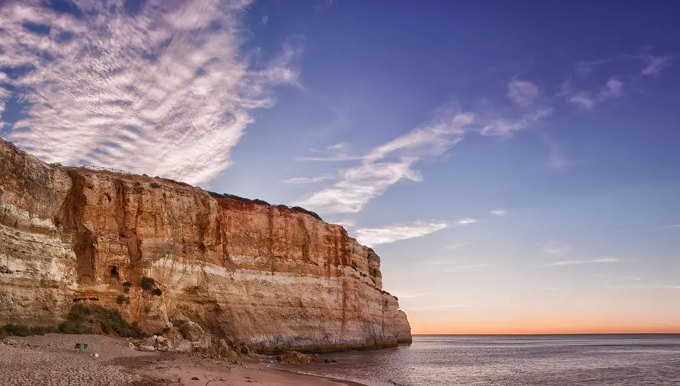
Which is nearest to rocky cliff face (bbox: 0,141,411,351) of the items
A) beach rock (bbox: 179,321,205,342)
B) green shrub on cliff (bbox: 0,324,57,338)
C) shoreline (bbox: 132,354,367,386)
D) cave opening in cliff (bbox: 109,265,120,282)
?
cave opening in cliff (bbox: 109,265,120,282)

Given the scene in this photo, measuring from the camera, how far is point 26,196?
22.2 metres

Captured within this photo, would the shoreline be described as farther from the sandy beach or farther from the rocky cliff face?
the rocky cliff face

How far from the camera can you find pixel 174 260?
3062cm

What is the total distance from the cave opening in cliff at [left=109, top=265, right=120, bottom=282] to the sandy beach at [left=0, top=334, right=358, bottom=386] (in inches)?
237

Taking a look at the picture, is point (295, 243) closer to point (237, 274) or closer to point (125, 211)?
point (237, 274)

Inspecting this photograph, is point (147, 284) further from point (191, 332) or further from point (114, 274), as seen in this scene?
point (191, 332)

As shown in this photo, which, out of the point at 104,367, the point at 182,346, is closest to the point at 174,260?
the point at 182,346

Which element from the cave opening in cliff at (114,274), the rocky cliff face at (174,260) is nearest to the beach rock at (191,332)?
the rocky cliff face at (174,260)

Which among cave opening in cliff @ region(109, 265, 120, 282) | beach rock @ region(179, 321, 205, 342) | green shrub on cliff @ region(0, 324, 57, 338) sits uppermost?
cave opening in cliff @ region(109, 265, 120, 282)

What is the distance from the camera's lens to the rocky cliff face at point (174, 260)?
2194 cm

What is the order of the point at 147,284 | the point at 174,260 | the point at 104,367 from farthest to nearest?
the point at 174,260, the point at 147,284, the point at 104,367

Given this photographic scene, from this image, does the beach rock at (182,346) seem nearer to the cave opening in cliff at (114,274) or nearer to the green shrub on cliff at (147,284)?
the green shrub on cliff at (147,284)

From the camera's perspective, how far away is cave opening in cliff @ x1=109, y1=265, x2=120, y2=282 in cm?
2695

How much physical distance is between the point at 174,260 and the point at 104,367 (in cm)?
1720
